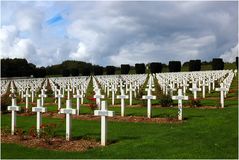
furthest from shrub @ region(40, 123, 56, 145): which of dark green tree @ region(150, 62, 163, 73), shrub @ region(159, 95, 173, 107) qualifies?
dark green tree @ region(150, 62, 163, 73)

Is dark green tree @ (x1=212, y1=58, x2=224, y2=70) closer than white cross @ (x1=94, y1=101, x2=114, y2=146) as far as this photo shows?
No

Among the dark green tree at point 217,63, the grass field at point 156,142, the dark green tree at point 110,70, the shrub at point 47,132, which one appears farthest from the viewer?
the dark green tree at point 110,70

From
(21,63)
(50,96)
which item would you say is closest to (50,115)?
(50,96)

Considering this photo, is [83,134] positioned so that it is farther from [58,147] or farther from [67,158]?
[67,158]

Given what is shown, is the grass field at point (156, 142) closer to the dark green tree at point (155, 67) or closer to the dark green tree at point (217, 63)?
the dark green tree at point (217, 63)

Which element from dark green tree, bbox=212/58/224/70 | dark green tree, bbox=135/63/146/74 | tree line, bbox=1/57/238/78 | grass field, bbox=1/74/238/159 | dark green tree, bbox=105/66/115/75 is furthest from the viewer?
dark green tree, bbox=105/66/115/75

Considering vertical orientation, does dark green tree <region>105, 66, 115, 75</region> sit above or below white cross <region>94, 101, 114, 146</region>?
above

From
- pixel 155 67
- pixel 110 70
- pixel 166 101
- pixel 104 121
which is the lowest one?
pixel 104 121

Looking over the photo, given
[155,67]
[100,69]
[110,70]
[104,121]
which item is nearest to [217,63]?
[155,67]

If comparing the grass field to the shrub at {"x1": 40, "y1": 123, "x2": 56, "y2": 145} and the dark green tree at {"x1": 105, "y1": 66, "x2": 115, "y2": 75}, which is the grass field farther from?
the dark green tree at {"x1": 105, "y1": 66, "x2": 115, "y2": 75}

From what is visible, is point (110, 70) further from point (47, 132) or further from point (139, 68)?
point (47, 132)

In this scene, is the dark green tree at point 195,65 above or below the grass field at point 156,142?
above

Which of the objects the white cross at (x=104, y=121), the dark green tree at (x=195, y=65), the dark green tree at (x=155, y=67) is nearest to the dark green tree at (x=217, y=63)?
the dark green tree at (x=195, y=65)

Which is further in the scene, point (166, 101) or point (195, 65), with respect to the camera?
point (195, 65)
